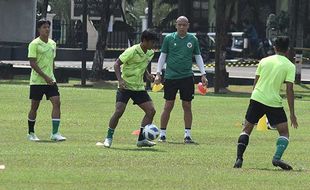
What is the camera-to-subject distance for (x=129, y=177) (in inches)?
484

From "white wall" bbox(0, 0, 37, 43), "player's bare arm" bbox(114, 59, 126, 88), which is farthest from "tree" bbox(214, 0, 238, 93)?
"white wall" bbox(0, 0, 37, 43)

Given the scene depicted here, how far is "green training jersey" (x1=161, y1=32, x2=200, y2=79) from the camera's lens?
1730cm

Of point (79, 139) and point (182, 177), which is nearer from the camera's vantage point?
point (182, 177)

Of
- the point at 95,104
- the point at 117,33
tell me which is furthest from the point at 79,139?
the point at 117,33

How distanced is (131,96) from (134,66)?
1.51ft

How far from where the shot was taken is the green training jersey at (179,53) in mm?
17297

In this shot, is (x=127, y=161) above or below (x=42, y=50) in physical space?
below

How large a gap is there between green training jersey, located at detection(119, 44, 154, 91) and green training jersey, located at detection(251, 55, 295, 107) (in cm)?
298

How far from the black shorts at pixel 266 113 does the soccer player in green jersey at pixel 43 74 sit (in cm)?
421

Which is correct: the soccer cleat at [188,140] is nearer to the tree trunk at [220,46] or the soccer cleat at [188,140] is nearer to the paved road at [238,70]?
the tree trunk at [220,46]

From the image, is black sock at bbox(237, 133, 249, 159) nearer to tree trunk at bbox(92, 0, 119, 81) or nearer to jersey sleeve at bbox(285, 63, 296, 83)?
jersey sleeve at bbox(285, 63, 296, 83)

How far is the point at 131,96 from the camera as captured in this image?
16.3m

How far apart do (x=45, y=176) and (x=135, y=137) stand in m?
5.94

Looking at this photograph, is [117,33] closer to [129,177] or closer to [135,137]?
[135,137]
